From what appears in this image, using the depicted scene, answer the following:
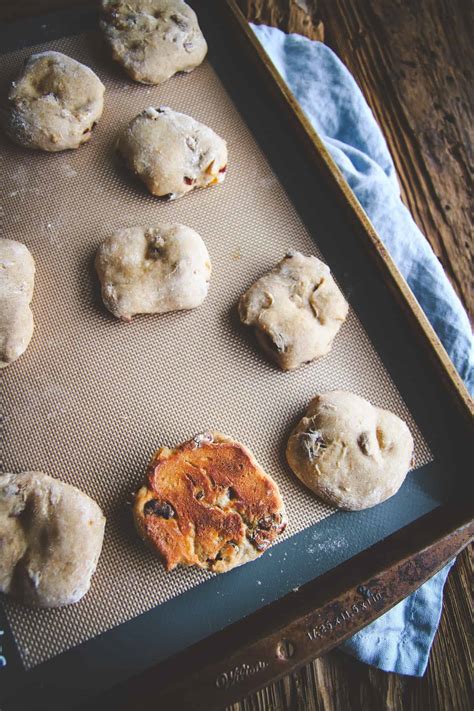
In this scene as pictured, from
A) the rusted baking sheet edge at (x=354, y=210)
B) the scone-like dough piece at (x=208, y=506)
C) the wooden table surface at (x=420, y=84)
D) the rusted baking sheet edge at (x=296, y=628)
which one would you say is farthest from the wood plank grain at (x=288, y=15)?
the rusted baking sheet edge at (x=296, y=628)

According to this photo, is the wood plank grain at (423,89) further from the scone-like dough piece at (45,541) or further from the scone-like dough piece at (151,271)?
the scone-like dough piece at (45,541)

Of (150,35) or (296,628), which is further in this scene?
(150,35)

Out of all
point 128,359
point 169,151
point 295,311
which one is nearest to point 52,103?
A: point 169,151

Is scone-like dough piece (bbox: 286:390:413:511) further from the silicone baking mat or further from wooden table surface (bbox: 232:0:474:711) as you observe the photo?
wooden table surface (bbox: 232:0:474:711)

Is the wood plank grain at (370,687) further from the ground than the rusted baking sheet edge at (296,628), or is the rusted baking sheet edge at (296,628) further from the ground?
the rusted baking sheet edge at (296,628)

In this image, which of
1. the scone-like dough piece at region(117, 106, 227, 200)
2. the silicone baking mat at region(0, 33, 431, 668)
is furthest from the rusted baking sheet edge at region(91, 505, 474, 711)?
the scone-like dough piece at region(117, 106, 227, 200)

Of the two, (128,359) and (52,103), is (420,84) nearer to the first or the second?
(52,103)
